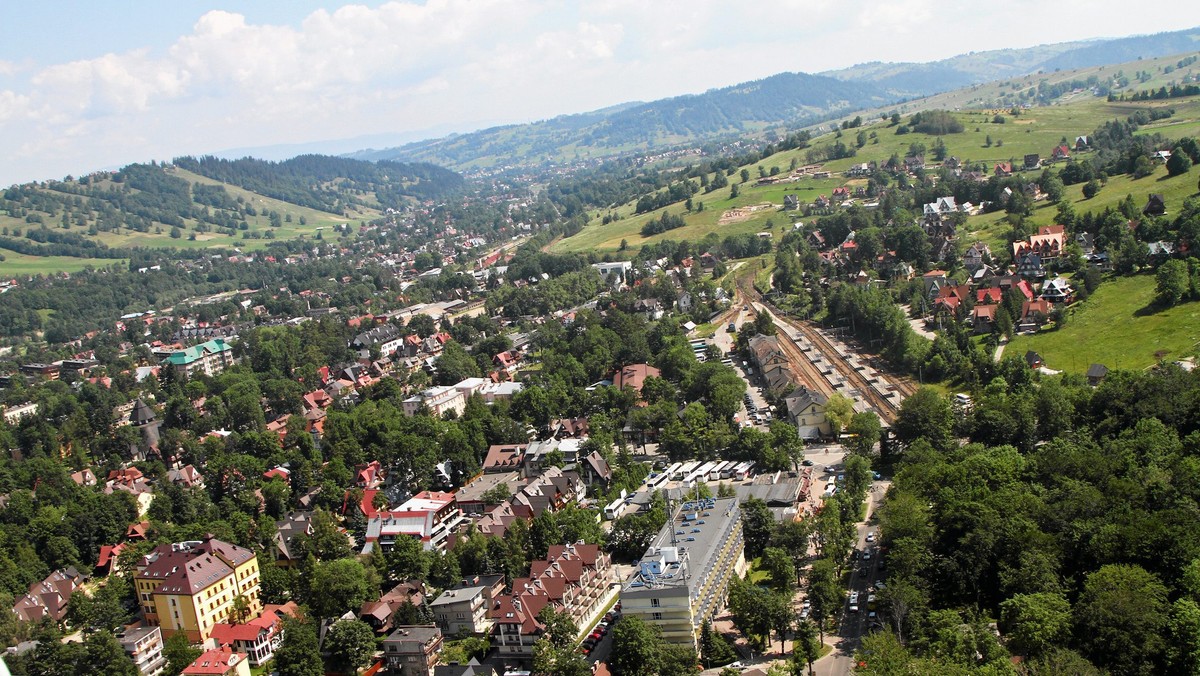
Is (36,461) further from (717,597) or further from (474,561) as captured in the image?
(717,597)


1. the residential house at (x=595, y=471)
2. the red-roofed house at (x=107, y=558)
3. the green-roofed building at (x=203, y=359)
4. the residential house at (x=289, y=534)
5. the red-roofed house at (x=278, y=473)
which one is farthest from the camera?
the green-roofed building at (x=203, y=359)

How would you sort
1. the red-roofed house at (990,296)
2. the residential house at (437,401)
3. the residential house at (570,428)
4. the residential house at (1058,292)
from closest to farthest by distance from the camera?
the residential house at (570,428) < the residential house at (1058,292) < the red-roofed house at (990,296) < the residential house at (437,401)

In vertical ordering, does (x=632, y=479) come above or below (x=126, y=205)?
Answer: below

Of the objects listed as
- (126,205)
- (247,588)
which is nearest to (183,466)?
(247,588)

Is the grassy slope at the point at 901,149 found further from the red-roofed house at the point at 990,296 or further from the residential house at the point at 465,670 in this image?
the residential house at the point at 465,670

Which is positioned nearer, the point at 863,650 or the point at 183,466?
the point at 863,650

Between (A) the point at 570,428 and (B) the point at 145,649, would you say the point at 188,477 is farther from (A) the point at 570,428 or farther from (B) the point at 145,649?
(A) the point at 570,428

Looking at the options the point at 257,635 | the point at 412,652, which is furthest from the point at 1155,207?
the point at 257,635

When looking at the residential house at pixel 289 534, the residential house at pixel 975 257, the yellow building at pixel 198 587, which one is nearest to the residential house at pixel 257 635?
the yellow building at pixel 198 587
